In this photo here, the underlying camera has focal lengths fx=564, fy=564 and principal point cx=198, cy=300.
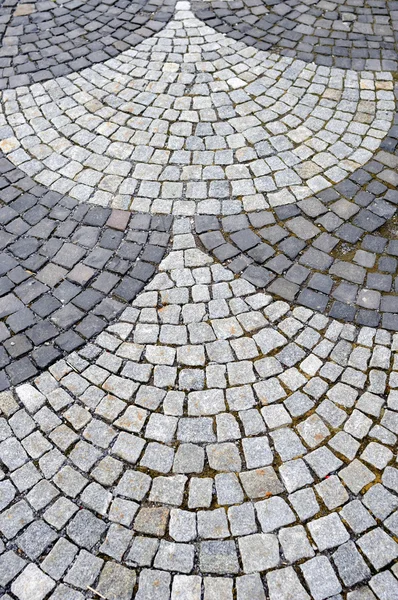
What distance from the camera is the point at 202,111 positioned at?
6.19 metres

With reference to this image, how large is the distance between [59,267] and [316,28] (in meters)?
4.68

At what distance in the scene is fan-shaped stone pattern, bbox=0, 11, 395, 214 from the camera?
5477mm

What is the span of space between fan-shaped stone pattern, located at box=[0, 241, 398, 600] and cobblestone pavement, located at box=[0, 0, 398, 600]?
0.01 m

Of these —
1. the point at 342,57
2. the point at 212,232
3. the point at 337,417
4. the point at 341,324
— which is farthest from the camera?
the point at 342,57

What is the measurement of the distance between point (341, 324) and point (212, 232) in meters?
1.44

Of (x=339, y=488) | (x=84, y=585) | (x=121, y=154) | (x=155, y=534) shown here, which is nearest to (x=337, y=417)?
(x=339, y=488)

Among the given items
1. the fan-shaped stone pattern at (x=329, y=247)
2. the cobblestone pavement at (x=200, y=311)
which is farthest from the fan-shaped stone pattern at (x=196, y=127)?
the fan-shaped stone pattern at (x=329, y=247)

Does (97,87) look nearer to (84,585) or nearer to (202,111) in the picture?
(202,111)

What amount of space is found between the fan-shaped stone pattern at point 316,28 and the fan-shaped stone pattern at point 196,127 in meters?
0.25

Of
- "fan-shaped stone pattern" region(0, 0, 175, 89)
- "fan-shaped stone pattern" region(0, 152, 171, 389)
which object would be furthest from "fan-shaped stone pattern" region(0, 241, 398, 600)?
"fan-shaped stone pattern" region(0, 0, 175, 89)

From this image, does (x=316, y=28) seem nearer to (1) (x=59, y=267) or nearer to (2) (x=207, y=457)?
(1) (x=59, y=267)

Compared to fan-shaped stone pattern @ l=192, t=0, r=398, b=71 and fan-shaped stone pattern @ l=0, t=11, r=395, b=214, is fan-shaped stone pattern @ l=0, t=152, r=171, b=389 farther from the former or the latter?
fan-shaped stone pattern @ l=192, t=0, r=398, b=71

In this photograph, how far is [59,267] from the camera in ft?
16.2

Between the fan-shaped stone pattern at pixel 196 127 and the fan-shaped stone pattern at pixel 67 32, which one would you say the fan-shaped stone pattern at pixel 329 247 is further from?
the fan-shaped stone pattern at pixel 67 32
